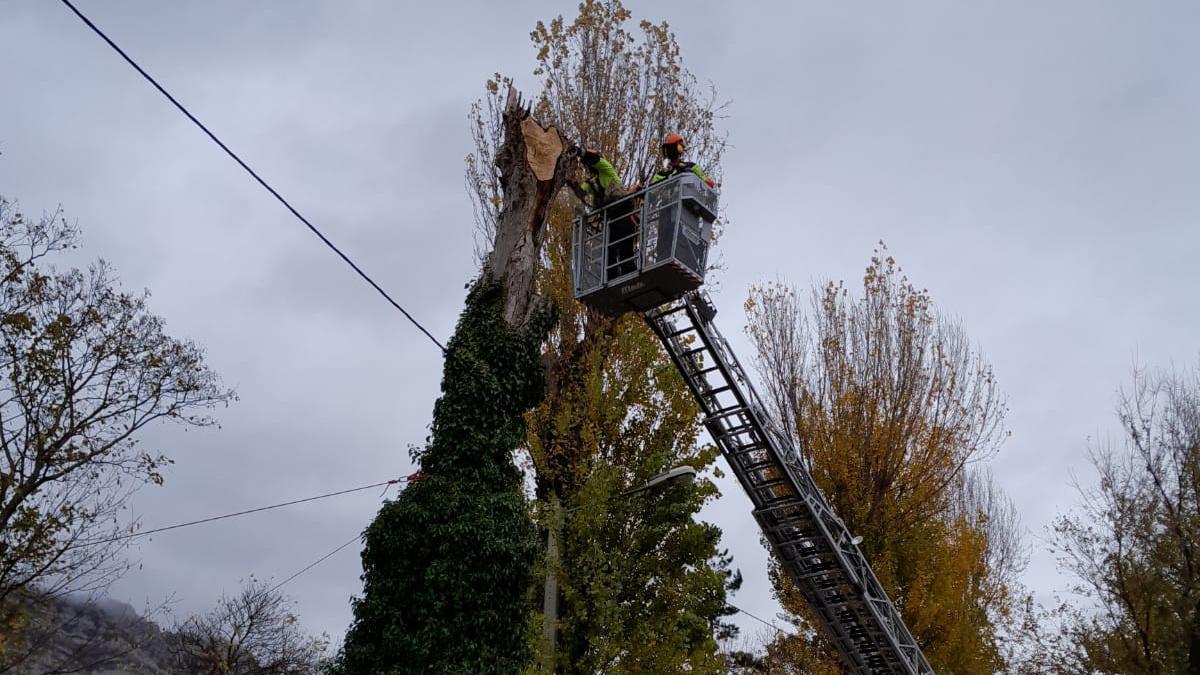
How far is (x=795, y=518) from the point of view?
12195mm

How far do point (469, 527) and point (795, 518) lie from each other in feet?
16.9

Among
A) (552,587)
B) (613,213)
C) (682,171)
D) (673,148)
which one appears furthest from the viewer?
(552,587)

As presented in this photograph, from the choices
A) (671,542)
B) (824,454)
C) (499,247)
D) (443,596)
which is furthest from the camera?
(824,454)

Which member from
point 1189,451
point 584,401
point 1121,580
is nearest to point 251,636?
point 584,401

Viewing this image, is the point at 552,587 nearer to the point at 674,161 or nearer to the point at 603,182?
the point at 603,182

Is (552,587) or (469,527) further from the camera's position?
(552,587)

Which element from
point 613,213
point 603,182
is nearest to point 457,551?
point 613,213

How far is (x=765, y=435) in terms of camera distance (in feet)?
37.6

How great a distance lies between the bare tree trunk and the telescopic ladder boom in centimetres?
160

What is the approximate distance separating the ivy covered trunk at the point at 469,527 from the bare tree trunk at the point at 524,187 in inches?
1.8

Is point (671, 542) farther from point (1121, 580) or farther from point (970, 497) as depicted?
point (970, 497)

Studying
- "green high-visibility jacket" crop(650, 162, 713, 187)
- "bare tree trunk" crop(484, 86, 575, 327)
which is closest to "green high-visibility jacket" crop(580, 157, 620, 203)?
"bare tree trunk" crop(484, 86, 575, 327)

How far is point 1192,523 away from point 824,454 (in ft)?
24.5

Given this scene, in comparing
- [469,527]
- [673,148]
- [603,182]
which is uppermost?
[673,148]
